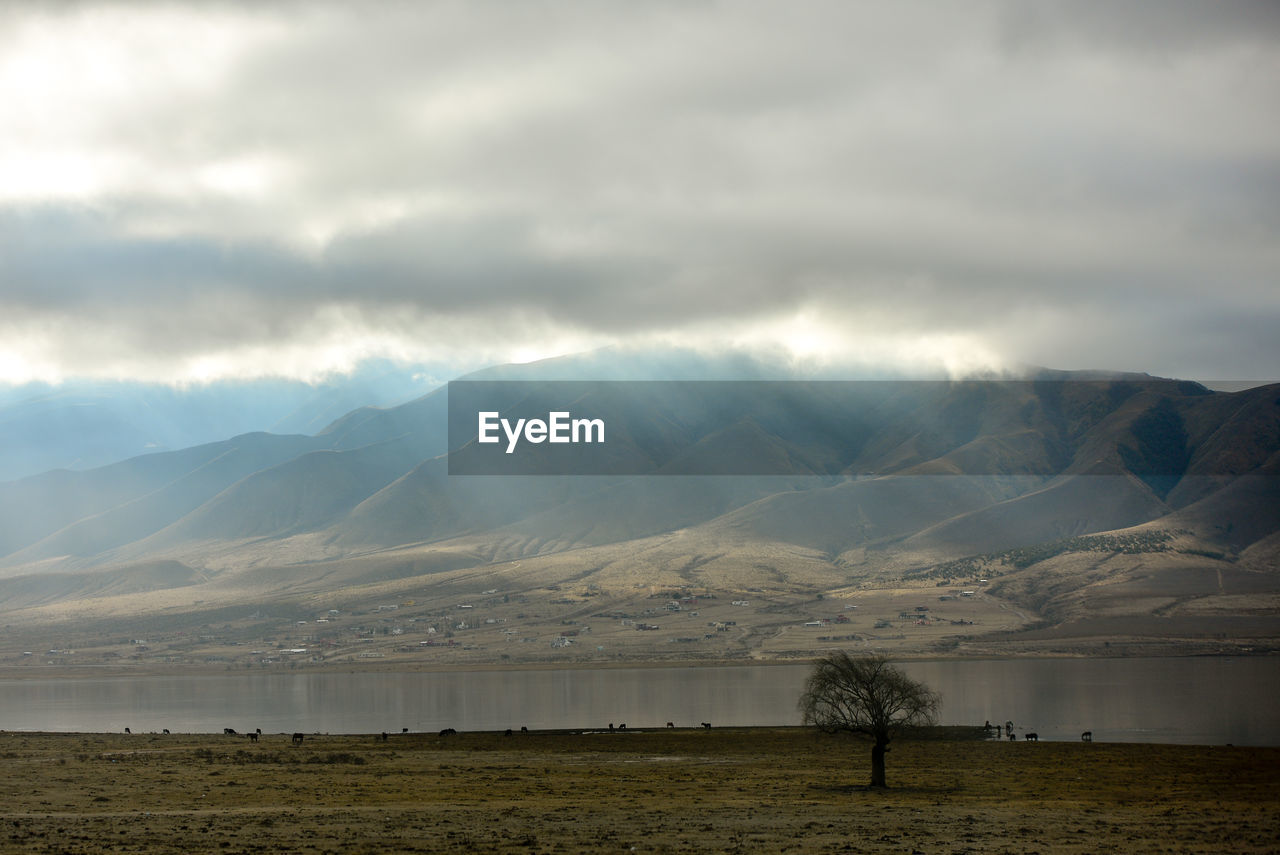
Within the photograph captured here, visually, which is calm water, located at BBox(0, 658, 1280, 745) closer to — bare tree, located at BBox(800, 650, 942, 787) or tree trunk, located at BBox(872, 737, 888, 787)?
bare tree, located at BBox(800, 650, 942, 787)

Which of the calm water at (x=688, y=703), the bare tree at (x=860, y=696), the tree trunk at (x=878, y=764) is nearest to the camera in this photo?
the tree trunk at (x=878, y=764)

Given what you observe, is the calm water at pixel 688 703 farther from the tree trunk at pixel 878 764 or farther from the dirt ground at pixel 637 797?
the tree trunk at pixel 878 764

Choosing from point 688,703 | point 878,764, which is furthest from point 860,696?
point 688,703

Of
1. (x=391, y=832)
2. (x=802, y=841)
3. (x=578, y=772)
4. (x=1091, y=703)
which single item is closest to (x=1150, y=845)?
(x=802, y=841)

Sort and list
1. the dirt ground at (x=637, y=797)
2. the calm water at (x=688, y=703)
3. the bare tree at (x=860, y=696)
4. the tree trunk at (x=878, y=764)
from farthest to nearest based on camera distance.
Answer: the calm water at (x=688, y=703) → the bare tree at (x=860, y=696) → the tree trunk at (x=878, y=764) → the dirt ground at (x=637, y=797)

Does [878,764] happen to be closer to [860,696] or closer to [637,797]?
[860,696]

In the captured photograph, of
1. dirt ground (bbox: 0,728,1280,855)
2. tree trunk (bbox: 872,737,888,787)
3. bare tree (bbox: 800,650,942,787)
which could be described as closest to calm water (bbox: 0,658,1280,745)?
dirt ground (bbox: 0,728,1280,855)

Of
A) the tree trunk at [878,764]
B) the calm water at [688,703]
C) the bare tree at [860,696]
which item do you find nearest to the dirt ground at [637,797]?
the tree trunk at [878,764]
